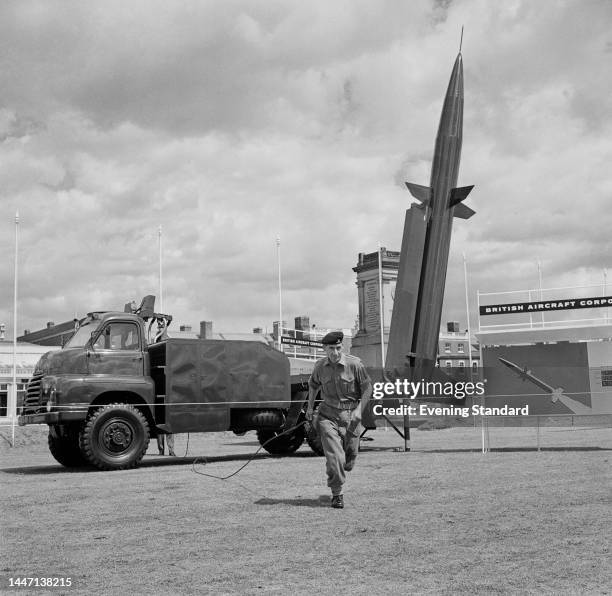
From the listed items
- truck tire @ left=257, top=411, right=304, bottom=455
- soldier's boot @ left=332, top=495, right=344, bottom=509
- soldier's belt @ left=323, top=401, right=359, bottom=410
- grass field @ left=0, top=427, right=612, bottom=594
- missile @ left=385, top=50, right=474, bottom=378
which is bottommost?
grass field @ left=0, top=427, right=612, bottom=594

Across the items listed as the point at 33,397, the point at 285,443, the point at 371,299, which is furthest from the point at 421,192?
the point at 371,299

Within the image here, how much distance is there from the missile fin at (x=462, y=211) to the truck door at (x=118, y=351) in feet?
36.7

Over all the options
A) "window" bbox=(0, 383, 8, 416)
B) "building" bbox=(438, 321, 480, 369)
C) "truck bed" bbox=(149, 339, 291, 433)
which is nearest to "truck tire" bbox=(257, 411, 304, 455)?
"truck bed" bbox=(149, 339, 291, 433)

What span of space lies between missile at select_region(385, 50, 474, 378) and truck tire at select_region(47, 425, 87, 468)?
946 centimetres

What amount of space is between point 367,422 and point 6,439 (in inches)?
569

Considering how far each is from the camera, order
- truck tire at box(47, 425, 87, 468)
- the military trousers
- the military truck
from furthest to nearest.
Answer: truck tire at box(47, 425, 87, 468), the military truck, the military trousers

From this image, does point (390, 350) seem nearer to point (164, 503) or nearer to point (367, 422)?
point (367, 422)

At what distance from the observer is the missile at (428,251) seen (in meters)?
21.0

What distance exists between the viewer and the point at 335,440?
7961 mm

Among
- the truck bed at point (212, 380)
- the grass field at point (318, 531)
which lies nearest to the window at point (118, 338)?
the truck bed at point (212, 380)

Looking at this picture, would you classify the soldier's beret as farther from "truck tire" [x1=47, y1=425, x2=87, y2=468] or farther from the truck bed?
"truck tire" [x1=47, y1=425, x2=87, y2=468]

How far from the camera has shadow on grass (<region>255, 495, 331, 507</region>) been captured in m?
8.12

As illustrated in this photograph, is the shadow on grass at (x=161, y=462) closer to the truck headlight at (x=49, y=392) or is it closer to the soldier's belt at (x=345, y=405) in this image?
the truck headlight at (x=49, y=392)

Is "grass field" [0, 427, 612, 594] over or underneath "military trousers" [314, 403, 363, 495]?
underneath
